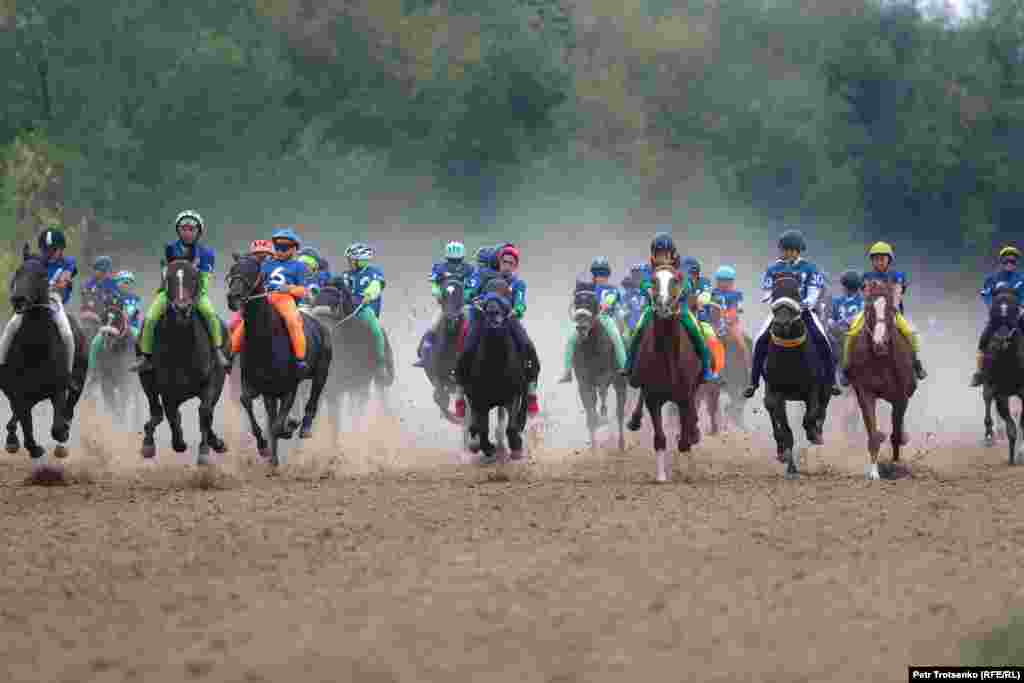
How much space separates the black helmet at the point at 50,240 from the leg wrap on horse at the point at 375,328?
23.9 ft

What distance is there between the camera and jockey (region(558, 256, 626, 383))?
27406mm

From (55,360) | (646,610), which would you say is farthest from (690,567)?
(55,360)

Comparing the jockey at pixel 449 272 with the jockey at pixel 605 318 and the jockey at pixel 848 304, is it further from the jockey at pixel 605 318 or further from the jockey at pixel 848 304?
the jockey at pixel 848 304

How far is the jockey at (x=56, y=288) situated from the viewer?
20141 mm

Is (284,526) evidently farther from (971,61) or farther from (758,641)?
(971,61)

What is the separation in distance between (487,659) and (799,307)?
10977 millimetres

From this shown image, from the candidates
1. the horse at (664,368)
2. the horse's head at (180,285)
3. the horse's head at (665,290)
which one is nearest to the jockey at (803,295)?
the horse at (664,368)

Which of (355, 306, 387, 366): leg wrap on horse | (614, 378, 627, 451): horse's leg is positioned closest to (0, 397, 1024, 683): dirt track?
(614, 378, 627, 451): horse's leg

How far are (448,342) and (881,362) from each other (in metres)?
6.27

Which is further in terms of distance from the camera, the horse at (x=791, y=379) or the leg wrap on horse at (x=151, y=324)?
the horse at (x=791, y=379)

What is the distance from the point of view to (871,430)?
20.9 m

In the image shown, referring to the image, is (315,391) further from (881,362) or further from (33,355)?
(881,362)

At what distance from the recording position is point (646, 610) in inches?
444

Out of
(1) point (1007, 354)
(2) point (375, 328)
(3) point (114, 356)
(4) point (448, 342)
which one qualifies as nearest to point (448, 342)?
(4) point (448, 342)
